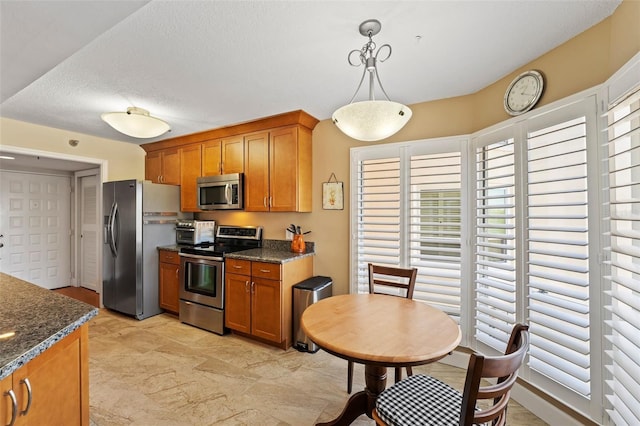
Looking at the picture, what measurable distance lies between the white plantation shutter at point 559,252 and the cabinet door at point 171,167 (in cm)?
416

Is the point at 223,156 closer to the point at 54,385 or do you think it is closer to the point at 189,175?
the point at 189,175

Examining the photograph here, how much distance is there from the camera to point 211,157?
382cm

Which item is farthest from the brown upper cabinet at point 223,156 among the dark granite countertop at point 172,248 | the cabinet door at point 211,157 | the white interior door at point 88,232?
the white interior door at point 88,232

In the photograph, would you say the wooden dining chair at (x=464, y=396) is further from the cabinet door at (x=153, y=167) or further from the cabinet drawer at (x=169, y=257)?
the cabinet door at (x=153, y=167)

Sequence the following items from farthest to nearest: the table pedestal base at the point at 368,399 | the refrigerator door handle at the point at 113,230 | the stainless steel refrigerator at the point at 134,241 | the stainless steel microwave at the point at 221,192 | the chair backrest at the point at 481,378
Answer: the refrigerator door handle at the point at 113,230
the stainless steel refrigerator at the point at 134,241
the stainless steel microwave at the point at 221,192
the table pedestal base at the point at 368,399
the chair backrest at the point at 481,378

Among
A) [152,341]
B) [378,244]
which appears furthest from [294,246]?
[152,341]

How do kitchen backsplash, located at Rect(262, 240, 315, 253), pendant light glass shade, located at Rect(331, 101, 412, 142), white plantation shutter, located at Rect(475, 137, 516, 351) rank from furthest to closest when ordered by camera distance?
kitchen backsplash, located at Rect(262, 240, 315, 253) < white plantation shutter, located at Rect(475, 137, 516, 351) < pendant light glass shade, located at Rect(331, 101, 412, 142)

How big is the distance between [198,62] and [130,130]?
3.76 ft

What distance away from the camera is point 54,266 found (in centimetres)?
499

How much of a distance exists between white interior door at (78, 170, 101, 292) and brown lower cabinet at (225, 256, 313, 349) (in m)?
3.38

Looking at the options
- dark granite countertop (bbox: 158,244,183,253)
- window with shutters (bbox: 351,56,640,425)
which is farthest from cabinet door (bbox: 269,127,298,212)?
dark granite countertop (bbox: 158,244,183,253)

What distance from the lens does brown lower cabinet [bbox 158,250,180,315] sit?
368 cm

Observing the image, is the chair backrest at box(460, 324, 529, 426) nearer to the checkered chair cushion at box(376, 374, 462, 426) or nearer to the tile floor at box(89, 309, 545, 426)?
the checkered chair cushion at box(376, 374, 462, 426)

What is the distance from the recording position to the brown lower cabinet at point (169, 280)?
3.68 meters
